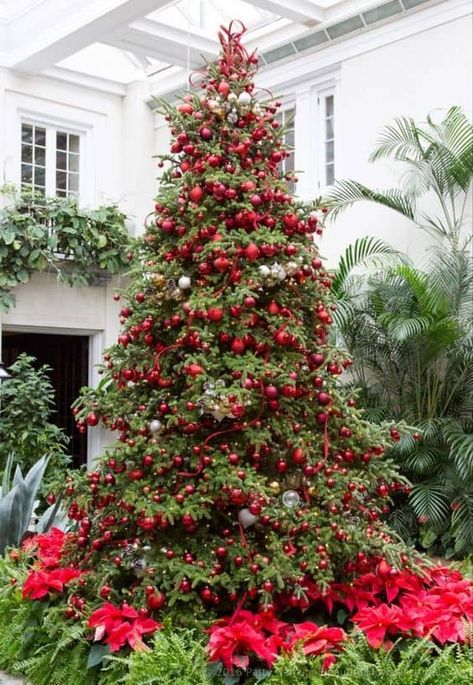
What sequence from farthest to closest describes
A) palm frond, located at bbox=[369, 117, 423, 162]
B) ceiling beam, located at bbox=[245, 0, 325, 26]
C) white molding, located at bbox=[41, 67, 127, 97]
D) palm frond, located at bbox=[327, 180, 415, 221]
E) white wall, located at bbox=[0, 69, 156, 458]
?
1. white molding, located at bbox=[41, 67, 127, 97]
2. white wall, located at bbox=[0, 69, 156, 458]
3. ceiling beam, located at bbox=[245, 0, 325, 26]
4. palm frond, located at bbox=[327, 180, 415, 221]
5. palm frond, located at bbox=[369, 117, 423, 162]

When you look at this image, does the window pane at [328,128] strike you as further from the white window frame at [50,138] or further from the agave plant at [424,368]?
the white window frame at [50,138]

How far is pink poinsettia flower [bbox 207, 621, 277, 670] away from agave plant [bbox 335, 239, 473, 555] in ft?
12.6

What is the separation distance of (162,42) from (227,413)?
7040 millimetres

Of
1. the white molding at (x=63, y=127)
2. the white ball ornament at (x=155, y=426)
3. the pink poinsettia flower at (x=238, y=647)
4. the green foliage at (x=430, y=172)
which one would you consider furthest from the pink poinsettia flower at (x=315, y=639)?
the white molding at (x=63, y=127)

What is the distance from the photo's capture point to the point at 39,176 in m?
10.4

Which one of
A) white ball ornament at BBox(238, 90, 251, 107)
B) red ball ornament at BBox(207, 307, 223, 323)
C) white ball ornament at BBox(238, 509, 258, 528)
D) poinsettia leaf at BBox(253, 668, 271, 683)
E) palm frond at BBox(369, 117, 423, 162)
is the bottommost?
poinsettia leaf at BBox(253, 668, 271, 683)

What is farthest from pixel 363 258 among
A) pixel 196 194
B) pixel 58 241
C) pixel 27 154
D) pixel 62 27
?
pixel 27 154

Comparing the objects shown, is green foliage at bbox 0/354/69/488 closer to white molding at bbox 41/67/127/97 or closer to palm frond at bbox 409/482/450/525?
white molding at bbox 41/67/127/97

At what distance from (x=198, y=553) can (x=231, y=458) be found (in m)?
0.41

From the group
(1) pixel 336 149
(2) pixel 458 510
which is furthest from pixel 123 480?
(1) pixel 336 149

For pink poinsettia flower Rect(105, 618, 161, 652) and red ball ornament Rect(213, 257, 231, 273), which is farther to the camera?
red ball ornament Rect(213, 257, 231, 273)

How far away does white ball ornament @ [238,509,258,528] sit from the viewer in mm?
3463

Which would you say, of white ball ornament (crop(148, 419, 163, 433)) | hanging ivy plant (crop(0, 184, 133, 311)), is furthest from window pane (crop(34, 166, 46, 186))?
white ball ornament (crop(148, 419, 163, 433))

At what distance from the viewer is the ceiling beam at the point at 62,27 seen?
845 centimetres
